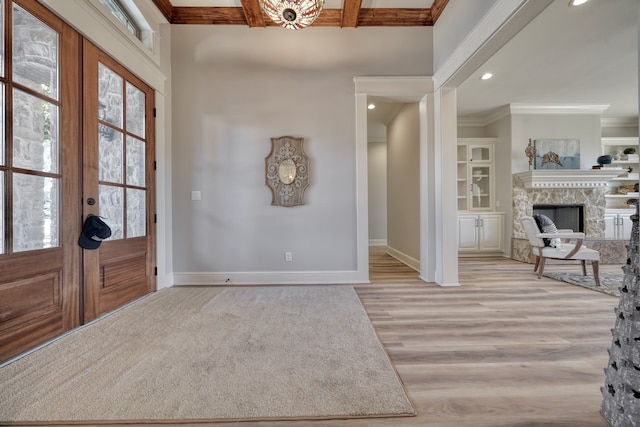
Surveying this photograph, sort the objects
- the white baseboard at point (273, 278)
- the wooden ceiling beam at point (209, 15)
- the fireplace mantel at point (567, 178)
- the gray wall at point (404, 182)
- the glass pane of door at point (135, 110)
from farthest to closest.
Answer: the fireplace mantel at point (567, 178) → the gray wall at point (404, 182) → the white baseboard at point (273, 278) → the wooden ceiling beam at point (209, 15) → the glass pane of door at point (135, 110)

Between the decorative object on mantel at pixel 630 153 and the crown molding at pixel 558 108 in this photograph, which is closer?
the crown molding at pixel 558 108

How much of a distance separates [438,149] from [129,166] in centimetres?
348

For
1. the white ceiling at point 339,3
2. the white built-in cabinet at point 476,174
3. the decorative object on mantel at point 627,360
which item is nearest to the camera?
the decorative object on mantel at point 627,360

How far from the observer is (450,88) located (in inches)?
135

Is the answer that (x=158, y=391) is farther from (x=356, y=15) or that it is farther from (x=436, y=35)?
(x=436, y=35)

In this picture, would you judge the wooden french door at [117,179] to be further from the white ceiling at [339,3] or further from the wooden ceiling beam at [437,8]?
the wooden ceiling beam at [437,8]

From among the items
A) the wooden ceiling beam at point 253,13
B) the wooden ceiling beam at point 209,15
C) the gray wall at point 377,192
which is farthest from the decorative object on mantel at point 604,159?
the wooden ceiling beam at point 209,15

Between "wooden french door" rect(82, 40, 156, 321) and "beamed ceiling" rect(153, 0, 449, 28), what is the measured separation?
3.69ft

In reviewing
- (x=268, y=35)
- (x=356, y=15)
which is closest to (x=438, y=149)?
(x=356, y=15)

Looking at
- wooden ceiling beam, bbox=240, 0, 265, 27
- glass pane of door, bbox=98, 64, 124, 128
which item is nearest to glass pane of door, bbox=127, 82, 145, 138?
glass pane of door, bbox=98, 64, 124, 128

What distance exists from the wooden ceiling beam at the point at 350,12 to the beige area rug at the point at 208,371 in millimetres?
3314

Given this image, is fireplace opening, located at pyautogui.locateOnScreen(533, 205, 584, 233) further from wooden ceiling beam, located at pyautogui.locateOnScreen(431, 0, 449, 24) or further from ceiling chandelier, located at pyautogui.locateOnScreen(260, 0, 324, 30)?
ceiling chandelier, located at pyautogui.locateOnScreen(260, 0, 324, 30)

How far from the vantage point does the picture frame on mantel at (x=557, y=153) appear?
550 cm

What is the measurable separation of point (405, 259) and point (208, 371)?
3.90 m
